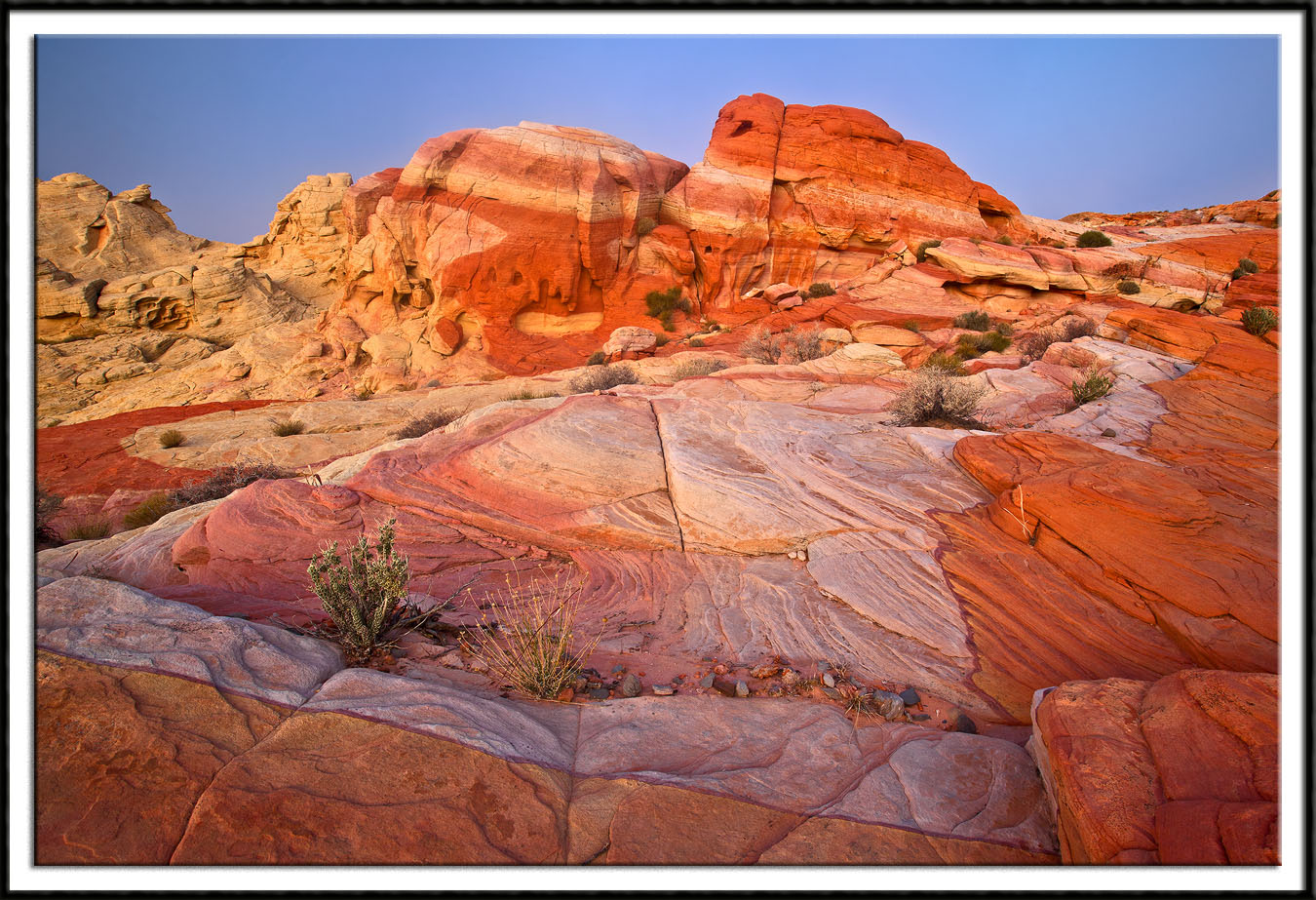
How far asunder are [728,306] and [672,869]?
29185 millimetres

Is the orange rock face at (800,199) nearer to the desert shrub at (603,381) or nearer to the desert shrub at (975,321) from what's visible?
the desert shrub at (975,321)

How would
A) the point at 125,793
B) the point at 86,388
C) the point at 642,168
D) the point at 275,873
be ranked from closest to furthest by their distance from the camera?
1. the point at 275,873
2. the point at 125,793
3. the point at 86,388
4. the point at 642,168

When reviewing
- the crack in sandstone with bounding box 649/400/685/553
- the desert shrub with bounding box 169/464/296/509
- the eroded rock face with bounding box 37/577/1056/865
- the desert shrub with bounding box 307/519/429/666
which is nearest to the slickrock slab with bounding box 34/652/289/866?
the eroded rock face with bounding box 37/577/1056/865

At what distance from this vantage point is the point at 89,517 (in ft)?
34.0

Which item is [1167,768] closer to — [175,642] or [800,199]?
[175,642]

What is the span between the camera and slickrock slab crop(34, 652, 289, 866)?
80.3 inches

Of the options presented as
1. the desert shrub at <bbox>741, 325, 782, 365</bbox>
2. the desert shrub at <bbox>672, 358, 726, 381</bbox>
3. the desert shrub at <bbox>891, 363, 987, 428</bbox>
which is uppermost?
the desert shrub at <bbox>741, 325, 782, 365</bbox>

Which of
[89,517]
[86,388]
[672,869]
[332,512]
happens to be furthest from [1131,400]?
[86,388]

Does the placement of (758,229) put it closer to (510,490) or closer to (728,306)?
(728,306)

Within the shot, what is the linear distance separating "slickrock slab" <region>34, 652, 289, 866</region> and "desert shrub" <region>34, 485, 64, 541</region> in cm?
769

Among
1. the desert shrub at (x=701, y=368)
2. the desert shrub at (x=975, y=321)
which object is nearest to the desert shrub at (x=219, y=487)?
the desert shrub at (x=701, y=368)

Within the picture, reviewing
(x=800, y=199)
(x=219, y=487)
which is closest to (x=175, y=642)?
(x=219, y=487)

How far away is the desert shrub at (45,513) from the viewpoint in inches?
311

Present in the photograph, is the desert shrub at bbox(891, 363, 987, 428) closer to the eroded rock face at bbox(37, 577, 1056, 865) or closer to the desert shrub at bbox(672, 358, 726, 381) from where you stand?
the eroded rock face at bbox(37, 577, 1056, 865)
